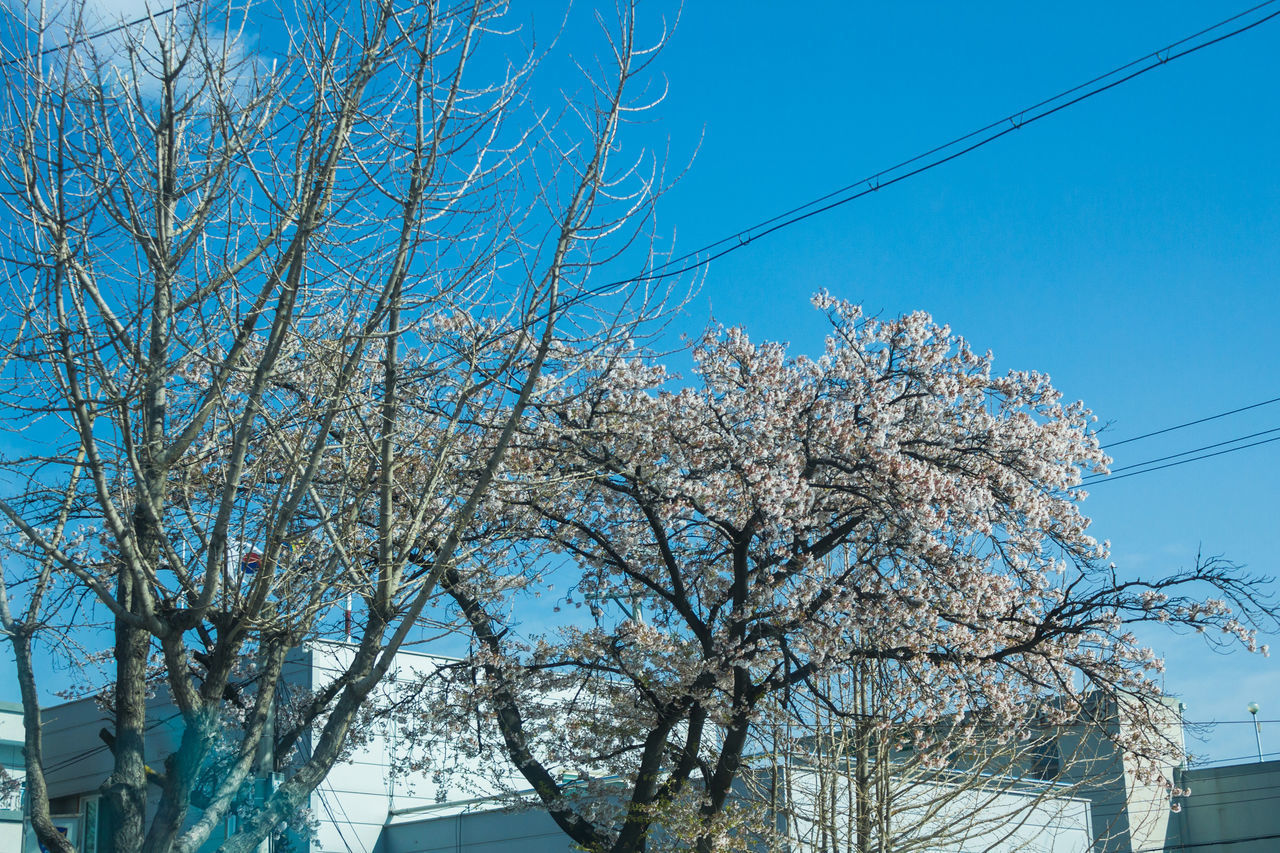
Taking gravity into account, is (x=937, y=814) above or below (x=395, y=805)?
below

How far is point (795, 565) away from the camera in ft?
37.5

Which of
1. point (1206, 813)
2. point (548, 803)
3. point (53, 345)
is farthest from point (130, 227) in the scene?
point (1206, 813)

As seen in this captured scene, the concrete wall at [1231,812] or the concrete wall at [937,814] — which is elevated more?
the concrete wall at [1231,812]

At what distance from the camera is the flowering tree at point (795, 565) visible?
11.2 metres

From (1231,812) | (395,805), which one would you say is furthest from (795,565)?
(1231,812)

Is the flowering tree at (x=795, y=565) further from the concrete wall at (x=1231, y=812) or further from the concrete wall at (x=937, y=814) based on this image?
the concrete wall at (x=1231, y=812)

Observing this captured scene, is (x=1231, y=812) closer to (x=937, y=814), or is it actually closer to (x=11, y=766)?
(x=937, y=814)

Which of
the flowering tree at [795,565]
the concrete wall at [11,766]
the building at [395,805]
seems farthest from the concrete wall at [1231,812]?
the concrete wall at [11,766]

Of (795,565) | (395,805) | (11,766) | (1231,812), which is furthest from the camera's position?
(1231,812)

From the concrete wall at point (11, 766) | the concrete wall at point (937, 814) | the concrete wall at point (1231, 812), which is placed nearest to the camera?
the concrete wall at point (937, 814)

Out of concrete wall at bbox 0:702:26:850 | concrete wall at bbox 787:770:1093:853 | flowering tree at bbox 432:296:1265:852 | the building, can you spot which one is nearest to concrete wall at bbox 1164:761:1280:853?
the building

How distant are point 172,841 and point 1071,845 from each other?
15670 millimetres

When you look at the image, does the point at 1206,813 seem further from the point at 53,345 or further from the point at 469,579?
the point at 53,345

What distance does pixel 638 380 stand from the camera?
12.5m
